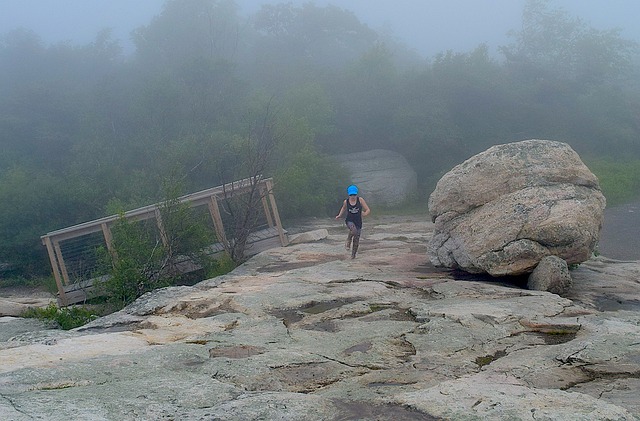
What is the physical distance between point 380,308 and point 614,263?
6057 mm

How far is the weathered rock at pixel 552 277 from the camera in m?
8.43

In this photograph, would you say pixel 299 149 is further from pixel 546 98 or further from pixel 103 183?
pixel 546 98

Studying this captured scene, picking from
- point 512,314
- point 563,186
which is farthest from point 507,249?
point 512,314

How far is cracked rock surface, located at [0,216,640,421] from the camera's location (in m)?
3.85

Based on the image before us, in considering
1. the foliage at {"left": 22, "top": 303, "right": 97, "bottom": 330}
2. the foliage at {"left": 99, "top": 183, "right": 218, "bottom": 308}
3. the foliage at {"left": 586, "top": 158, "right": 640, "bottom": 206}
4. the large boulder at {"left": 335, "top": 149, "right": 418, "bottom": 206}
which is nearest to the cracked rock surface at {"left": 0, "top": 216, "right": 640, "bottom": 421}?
the foliage at {"left": 22, "top": 303, "right": 97, "bottom": 330}

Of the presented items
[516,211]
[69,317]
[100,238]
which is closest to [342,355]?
[516,211]

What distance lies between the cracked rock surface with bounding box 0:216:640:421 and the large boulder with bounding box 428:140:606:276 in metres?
0.50

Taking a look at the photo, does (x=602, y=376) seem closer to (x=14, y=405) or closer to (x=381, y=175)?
(x=14, y=405)

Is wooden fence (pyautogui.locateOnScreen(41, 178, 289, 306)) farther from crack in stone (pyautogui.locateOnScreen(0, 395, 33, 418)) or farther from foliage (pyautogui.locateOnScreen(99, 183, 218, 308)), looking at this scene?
crack in stone (pyautogui.locateOnScreen(0, 395, 33, 418))

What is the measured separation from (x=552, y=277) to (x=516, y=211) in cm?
105

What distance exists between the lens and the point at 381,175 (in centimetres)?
2528

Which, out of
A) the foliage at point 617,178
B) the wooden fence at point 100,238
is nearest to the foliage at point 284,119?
the foliage at point 617,178

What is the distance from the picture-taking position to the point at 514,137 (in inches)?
1112

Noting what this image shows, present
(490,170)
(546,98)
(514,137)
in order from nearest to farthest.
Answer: (490,170)
(514,137)
(546,98)
